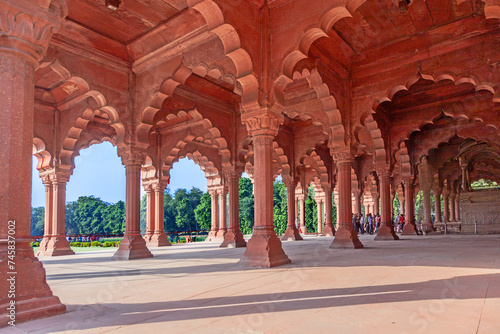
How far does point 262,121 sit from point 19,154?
5.06 meters

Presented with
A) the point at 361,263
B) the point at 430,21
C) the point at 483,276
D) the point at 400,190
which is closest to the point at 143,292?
the point at 361,263

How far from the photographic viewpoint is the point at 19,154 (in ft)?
11.9

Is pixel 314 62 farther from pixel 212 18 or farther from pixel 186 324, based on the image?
pixel 186 324

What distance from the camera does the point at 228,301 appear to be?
4.05m

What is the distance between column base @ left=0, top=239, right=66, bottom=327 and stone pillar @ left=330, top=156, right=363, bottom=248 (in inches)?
344

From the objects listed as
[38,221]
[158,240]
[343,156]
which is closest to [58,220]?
[158,240]

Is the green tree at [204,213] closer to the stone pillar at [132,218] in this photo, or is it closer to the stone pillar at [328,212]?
the stone pillar at [328,212]

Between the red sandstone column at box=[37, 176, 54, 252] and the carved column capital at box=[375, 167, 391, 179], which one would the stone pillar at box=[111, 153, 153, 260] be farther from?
the carved column capital at box=[375, 167, 391, 179]

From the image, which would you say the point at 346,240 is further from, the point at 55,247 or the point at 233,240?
the point at 55,247

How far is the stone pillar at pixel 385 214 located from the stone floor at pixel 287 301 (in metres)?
8.45

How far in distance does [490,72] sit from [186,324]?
10.1 m

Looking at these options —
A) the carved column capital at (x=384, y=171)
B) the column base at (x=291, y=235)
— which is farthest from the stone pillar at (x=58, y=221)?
the carved column capital at (x=384, y=171)

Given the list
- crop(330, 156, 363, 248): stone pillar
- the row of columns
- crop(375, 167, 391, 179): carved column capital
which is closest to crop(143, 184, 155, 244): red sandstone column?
crop(330, 156, 363, 248): stone pillar

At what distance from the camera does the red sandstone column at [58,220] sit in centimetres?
1250
